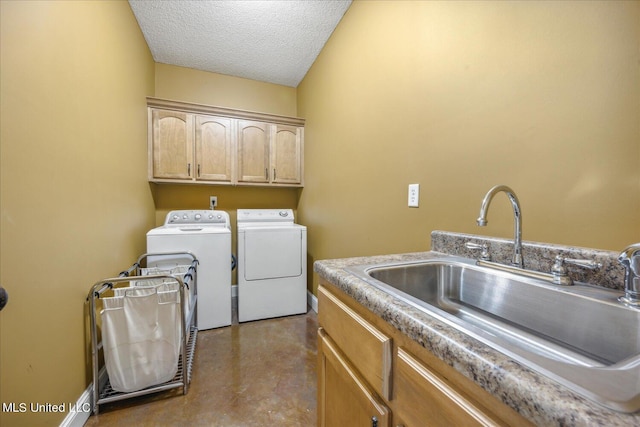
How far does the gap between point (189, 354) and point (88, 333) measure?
2.19 ft

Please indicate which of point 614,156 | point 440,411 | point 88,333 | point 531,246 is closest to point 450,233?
point 531,246

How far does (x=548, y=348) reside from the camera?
636 millimetres

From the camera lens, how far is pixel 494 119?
3.22ft

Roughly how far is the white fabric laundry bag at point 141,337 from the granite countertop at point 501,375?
53.1 inches

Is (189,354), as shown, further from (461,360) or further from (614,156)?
(614,156)

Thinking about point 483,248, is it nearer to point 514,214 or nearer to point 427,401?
point 514,214

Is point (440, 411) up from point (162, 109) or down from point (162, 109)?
down

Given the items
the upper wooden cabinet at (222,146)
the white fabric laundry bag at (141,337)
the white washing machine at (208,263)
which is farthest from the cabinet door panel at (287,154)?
the white fabric laundry bag at (141,337)

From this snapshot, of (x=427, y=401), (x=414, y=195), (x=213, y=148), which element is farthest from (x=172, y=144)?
(x=427, y=401)

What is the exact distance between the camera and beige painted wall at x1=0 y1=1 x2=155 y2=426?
2.98 feet

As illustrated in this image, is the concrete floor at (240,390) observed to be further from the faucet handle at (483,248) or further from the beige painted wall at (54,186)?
the faucet handle at (483,248)

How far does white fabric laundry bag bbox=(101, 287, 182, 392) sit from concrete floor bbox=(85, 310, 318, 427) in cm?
14

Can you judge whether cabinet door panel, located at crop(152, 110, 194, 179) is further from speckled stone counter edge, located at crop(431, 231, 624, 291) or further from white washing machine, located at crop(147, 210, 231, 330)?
speckled stone counter edge, located at crop(431, 231, 624, 291)

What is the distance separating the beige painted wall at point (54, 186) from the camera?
91 cm
